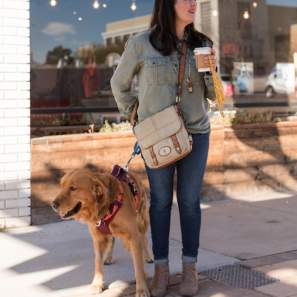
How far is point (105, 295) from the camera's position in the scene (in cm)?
432

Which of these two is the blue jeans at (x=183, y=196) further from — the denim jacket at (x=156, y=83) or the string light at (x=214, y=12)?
the string light at (x=214, y=12)

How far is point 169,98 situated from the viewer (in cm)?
409

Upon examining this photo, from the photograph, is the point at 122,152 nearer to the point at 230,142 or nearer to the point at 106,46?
the point at 230,142

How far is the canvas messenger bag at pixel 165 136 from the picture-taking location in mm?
4004

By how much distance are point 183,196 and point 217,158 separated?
3.65 m

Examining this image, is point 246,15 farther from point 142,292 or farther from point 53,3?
point 142,292

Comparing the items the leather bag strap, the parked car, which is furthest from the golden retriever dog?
the parked car

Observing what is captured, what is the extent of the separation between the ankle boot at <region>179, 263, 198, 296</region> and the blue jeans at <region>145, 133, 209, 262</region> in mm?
56

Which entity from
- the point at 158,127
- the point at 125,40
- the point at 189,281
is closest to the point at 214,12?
the point at 125,40

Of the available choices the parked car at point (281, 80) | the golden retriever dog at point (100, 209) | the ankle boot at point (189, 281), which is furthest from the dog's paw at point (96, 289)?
the parked car at point (281, 80)

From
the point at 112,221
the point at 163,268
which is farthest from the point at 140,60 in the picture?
the point at 163,268

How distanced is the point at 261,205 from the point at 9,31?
3.57 metres

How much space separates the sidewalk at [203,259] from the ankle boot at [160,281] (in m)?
0.10

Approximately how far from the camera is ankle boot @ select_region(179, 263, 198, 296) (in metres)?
4.27
